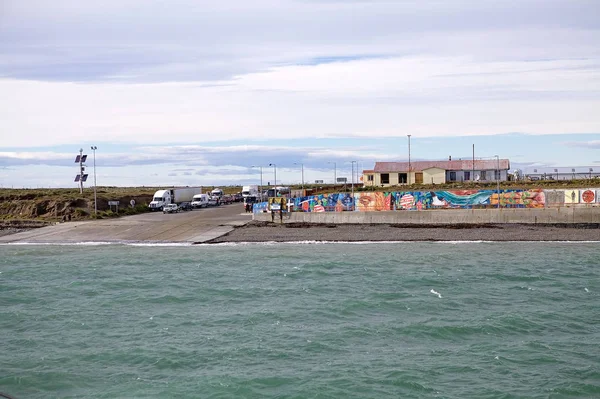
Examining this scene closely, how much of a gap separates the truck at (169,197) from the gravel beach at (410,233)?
24.5m

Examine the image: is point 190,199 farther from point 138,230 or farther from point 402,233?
point 402,233

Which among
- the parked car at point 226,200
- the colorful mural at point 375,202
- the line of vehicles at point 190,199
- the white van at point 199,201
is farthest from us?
the parked car at point 226,200

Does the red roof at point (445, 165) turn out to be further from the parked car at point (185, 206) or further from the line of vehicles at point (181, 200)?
the parked car at point (185, 206)

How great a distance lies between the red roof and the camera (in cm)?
9603

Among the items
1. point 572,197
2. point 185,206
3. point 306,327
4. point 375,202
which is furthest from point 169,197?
point 306,327

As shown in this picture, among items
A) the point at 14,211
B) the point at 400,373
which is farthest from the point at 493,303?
the point at 14,211

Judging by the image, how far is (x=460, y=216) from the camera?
56.6 meters

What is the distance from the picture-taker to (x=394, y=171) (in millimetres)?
96750

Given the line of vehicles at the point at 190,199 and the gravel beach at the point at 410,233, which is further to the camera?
the line of vehicles at the point at 190,199

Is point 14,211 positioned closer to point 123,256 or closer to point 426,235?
point 123,256

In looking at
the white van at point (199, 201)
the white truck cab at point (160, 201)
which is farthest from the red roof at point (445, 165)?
the white truck cab at point (160, 201)

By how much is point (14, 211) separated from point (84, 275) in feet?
133

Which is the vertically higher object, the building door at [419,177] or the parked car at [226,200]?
the building door at [419,177]

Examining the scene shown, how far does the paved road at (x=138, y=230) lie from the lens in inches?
2109
